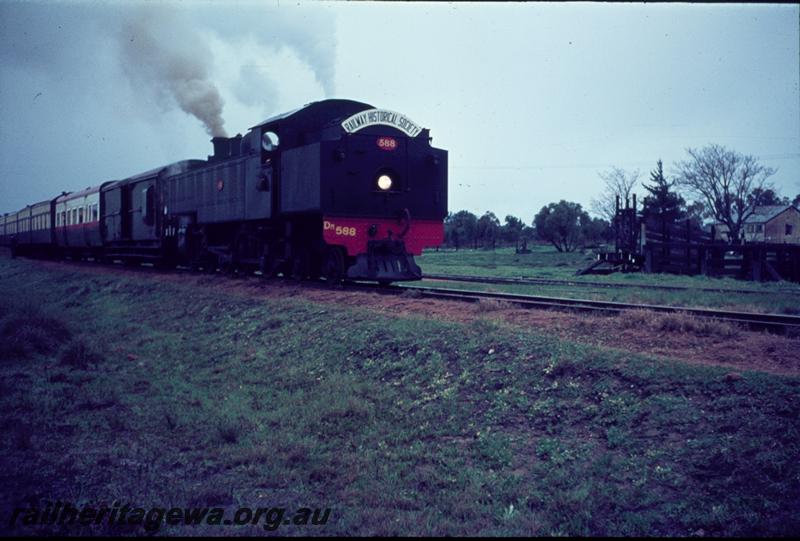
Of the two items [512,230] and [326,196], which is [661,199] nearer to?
[326,196]

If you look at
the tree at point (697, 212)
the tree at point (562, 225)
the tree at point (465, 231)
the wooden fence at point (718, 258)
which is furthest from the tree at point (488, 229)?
the wooden fence at point (718, 258)

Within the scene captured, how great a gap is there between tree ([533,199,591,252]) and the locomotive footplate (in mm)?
61737

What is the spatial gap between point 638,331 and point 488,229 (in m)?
96.7

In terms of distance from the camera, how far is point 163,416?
735 cm

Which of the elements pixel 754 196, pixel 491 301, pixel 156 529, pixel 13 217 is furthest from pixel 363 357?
pixel 754 196

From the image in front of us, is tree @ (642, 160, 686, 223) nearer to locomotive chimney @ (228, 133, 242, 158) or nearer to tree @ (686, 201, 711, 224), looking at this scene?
tree @ (686, 201, 711, 224)

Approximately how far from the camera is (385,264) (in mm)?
13430

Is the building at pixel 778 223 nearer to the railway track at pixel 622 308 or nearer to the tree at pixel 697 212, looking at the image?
the tree at pixel 697 212

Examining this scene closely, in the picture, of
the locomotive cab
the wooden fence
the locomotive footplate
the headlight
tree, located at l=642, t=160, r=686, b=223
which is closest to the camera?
the locomotive cab

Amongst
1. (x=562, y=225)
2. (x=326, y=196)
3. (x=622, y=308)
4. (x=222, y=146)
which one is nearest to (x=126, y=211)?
(x=222, y=146)

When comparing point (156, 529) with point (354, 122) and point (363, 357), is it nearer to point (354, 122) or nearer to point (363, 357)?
point (363, 357)

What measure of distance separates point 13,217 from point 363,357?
150 ft

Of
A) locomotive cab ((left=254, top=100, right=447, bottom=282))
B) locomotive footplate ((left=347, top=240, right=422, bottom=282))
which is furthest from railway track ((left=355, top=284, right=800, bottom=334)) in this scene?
locomotive cab ((left=254, top=100, right=447, bottom=282))

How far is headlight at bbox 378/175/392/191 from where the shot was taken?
13.6m
